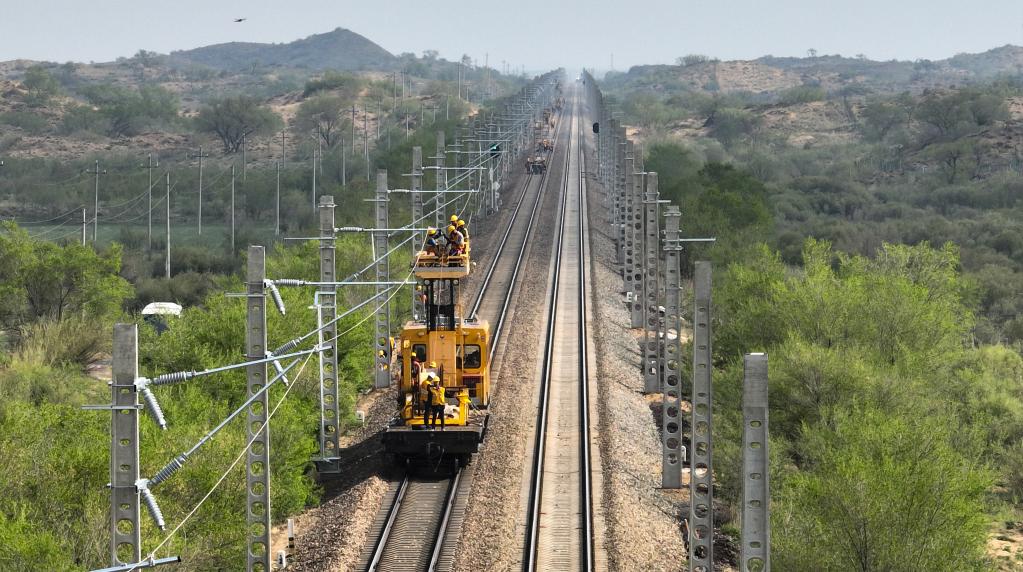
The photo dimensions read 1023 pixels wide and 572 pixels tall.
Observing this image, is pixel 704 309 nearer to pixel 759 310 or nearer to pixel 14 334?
pixel 759 310

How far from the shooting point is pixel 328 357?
3231 cm

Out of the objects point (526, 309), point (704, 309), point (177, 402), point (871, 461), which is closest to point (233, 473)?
point (177, 402)

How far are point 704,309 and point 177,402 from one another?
1197cm

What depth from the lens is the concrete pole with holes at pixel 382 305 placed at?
3719 centimetres

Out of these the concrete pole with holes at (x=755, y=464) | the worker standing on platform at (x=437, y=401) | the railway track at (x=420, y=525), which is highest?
the concrete pole with holes at (x=755, y=464)

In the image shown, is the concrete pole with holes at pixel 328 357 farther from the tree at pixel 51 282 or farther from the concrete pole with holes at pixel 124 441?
the tree at pixel 51 282

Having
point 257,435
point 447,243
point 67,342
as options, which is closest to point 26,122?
point 67,342

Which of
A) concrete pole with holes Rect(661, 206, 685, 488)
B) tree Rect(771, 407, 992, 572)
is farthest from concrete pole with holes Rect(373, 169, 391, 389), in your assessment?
tree Rect(771, 407, 992, 572)

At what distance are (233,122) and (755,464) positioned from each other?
18275 cm

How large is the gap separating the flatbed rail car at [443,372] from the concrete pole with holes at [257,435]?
7295 millimetres

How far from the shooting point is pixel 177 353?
110ft

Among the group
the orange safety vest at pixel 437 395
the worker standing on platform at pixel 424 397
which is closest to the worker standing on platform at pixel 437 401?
the orange safety vest at pixel 437 395

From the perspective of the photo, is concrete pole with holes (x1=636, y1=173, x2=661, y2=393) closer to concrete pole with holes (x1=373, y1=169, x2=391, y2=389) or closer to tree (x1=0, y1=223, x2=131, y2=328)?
concrete pole with holes (x1=373, y1=169, x2=391, y2=389)

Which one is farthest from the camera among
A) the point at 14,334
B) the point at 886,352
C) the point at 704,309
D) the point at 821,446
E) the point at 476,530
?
the point at 14,334
